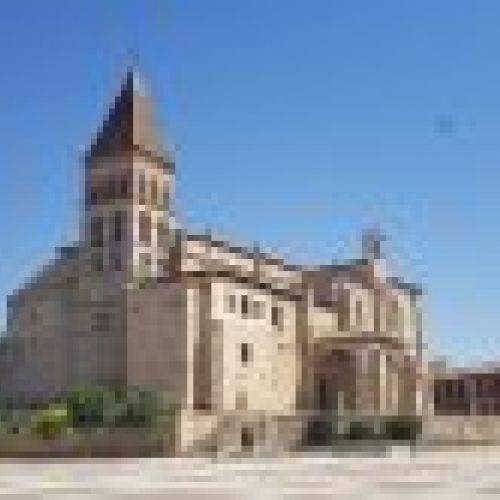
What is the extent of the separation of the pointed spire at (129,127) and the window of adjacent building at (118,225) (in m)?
4.12

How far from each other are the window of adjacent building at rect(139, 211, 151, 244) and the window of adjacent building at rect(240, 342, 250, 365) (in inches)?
499

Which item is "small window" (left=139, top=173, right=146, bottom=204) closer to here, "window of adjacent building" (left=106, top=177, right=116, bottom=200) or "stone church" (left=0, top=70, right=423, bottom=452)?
"stone church" (left=0, top=70, right=423, bottom=452)

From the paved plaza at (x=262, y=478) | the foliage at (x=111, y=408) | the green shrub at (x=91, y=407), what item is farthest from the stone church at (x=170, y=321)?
the paved plaza at (x=262, y=478)

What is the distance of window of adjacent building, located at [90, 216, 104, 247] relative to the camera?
81.6 m

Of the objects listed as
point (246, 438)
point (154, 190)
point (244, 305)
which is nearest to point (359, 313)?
point (154, 190)

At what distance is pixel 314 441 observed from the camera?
6178 cm

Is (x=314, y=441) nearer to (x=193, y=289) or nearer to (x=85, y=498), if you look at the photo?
(x=193, y=289)

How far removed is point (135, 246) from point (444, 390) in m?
24.6

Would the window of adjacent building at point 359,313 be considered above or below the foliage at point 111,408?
above

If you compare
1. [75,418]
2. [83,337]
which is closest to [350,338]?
[83,337]

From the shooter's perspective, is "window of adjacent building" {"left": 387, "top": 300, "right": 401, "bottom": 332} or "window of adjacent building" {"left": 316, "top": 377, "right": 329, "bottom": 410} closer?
"window of adjacent building" {"left": 316, "top": 377, "right": 329, "bottom": 410}

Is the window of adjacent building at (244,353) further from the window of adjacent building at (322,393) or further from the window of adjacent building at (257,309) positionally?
the window of adjacent building at (322,393)

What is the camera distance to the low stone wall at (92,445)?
169 ft

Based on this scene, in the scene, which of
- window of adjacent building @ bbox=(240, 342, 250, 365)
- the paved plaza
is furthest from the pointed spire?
the paved plaza
